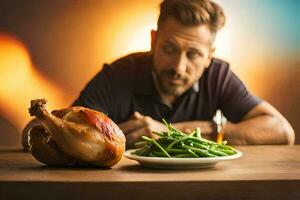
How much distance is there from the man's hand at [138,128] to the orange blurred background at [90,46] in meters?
0.34

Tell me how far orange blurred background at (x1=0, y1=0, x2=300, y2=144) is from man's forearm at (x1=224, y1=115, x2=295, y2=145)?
0.15m

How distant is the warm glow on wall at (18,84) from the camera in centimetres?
261

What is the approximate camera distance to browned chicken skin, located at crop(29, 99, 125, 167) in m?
1.33

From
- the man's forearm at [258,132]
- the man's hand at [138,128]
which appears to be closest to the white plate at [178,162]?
the man's hand at [138,128]

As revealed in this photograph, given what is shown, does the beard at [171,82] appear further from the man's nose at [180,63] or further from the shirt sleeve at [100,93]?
the shirt sleeve at [100,93]

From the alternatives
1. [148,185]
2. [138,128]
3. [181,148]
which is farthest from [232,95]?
[148,185]

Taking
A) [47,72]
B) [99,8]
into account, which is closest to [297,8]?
[99,8]

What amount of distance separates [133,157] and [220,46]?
1.47 m

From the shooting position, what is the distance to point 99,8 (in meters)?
2.67

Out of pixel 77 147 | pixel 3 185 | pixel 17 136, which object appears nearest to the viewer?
pixel 3 185

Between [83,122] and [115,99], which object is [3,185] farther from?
[115,99]

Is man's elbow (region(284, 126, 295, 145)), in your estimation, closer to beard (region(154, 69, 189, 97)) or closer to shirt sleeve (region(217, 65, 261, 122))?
shirt sleeve (region(217, 65, 261, 122))

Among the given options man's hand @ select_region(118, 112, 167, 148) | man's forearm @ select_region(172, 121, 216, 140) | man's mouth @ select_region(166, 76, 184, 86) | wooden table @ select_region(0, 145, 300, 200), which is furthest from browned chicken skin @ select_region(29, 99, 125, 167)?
man's mouth @ select_region(166, 76, 184, 86)

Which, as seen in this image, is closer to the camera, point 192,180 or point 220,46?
point 192,180
